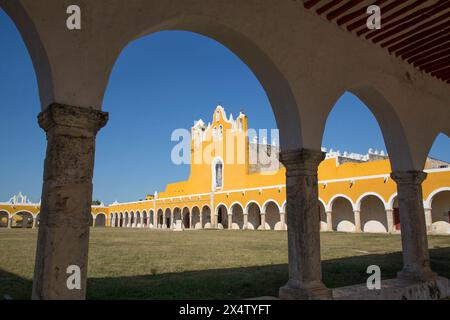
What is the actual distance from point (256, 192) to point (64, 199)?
2510cm

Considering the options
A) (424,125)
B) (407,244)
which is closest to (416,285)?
(407,244)

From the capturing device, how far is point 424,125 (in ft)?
20.2

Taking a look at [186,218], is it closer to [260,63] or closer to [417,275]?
[417,275]

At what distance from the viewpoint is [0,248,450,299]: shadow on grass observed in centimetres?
469

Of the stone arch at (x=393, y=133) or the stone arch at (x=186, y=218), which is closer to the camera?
the stone arch at (x=393, y=133)

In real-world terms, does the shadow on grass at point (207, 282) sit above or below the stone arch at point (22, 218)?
below

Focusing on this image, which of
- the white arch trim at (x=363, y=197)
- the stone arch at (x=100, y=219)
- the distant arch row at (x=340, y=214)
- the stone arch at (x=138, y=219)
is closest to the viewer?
the distant arch row at (x=340, y=214)

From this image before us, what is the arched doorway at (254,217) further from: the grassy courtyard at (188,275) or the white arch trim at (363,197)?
the grassy courtyard at (188,275)

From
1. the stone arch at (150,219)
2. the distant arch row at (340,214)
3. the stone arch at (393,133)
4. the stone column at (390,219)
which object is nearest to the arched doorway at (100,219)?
the stone arch at (150,219)

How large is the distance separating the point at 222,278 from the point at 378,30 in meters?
Result: 4.47

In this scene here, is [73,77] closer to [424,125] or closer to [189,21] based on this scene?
[189,21]

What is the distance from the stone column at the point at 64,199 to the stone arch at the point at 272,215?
24419 millimetres

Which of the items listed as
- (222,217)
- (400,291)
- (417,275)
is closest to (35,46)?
(400,291)

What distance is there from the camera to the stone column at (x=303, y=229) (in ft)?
12.6
